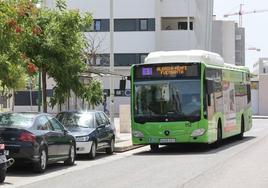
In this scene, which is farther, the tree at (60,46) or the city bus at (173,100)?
the tree at (60,46)

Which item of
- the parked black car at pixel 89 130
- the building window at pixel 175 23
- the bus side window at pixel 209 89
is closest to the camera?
the parked black car at pixel 89 130

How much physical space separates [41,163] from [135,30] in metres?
52.7

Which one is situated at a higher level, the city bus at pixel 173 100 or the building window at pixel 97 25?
the building window at pixel 97 25

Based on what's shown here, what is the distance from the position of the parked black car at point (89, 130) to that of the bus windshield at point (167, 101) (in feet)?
4.04

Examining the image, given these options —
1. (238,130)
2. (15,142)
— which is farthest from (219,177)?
(238,130)

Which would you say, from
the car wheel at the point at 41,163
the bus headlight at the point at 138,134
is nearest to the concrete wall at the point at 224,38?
the bus headlight at the point at 138,134

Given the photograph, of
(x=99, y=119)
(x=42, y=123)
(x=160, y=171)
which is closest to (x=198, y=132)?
(x=99, y=119)

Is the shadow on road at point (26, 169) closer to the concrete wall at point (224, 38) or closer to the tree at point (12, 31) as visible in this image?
the tree at point (12, 31)

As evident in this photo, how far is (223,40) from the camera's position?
11600cm

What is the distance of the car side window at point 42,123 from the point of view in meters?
17.2

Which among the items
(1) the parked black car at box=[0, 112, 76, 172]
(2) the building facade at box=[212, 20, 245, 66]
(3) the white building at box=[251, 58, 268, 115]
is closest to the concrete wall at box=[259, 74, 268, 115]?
(3) the white building at box=[251, 58, 268, 115]

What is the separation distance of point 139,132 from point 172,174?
725 cm

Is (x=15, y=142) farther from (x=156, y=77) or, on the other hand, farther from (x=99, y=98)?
(x=99, y=98)

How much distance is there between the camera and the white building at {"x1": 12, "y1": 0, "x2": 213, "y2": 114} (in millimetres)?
68438
